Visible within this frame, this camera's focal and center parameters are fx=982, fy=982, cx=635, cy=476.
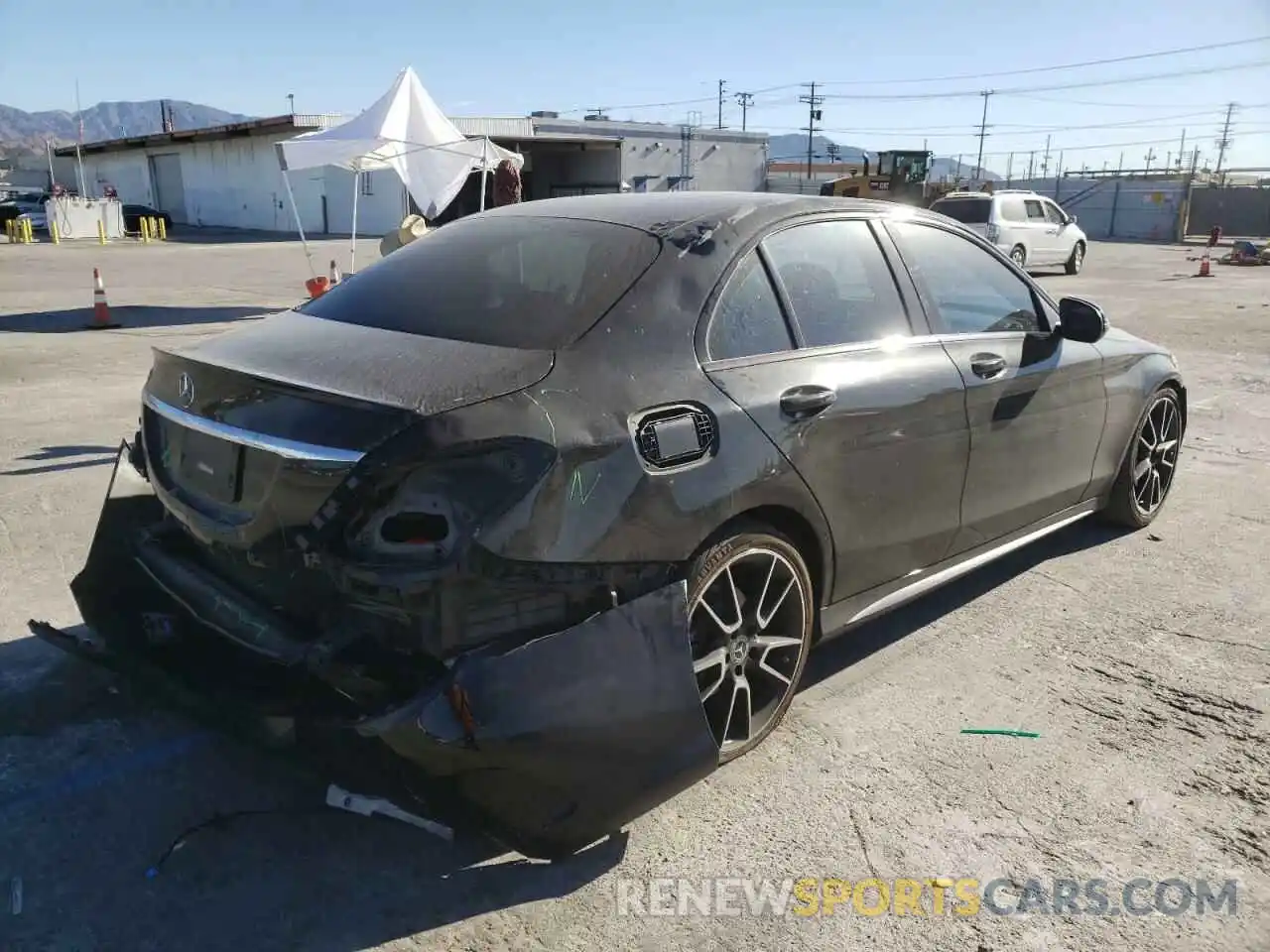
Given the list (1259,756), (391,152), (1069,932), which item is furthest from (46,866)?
(391,152)

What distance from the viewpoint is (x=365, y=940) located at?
7.54ft

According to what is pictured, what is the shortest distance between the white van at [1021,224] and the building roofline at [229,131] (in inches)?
1080

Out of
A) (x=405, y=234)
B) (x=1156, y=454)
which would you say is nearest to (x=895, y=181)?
(x=405, y=234)

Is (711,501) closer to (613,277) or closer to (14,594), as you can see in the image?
(613,277)

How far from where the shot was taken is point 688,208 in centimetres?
334

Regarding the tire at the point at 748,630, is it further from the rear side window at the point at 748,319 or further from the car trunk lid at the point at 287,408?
the car trunk lid at the point at 287,408

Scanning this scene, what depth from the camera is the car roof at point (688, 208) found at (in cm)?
321

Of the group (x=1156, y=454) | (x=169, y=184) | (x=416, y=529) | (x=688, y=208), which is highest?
(x=688, y=208)

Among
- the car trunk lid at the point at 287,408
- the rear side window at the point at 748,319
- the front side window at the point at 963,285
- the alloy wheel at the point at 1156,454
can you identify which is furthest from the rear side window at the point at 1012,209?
the car trunk lid at the point at 287,408

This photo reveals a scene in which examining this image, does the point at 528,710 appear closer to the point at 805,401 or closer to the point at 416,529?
the point at 416,529

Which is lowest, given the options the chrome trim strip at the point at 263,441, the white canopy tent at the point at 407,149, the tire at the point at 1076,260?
the tire at the point at 1076,260

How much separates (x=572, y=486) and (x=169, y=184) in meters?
59.6

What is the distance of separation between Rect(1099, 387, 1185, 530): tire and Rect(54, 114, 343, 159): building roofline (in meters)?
39.1

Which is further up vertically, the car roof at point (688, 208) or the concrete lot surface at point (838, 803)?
the car roof at point (688, 208)
